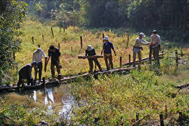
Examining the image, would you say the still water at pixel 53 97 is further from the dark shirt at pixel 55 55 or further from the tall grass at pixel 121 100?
the dark shirt at pixel 55 55

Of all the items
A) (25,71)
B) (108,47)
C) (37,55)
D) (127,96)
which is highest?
(108,47)

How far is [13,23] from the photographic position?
38.3ft

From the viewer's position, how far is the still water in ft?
31.3

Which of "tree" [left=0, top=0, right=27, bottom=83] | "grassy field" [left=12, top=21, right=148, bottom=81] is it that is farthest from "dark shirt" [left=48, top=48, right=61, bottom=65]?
"tree" [left=0, top=0, right=27, bottom=83]

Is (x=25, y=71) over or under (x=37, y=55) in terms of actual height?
under

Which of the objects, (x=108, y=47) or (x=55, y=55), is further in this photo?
(x=108, y=47)

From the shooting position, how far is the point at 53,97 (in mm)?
10648

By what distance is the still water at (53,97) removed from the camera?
9.54 m

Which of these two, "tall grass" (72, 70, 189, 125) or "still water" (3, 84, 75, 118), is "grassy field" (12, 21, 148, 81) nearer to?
"still water" (3, 84, 75, 118)

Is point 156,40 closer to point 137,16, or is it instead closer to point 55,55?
→ point 55,55

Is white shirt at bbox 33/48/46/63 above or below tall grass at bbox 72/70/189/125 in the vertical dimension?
above

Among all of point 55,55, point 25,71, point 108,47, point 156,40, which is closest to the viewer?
point 25,71

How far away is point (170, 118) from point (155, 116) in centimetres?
43

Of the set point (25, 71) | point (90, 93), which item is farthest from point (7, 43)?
point (90, 93)
